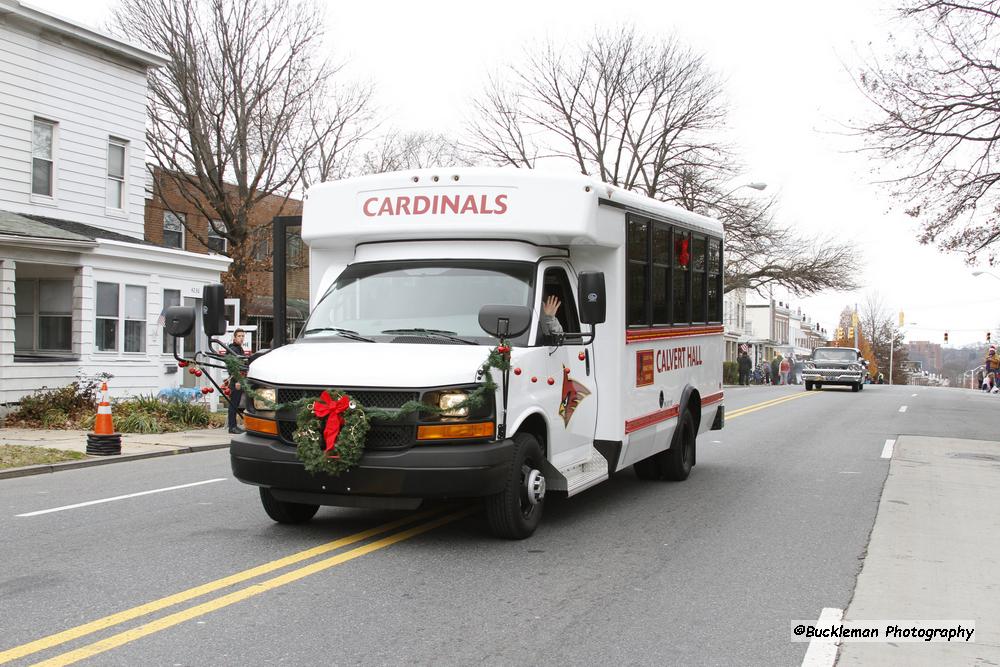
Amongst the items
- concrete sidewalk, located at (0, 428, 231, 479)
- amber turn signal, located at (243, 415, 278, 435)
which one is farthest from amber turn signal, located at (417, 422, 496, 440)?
concrete sidewalk, located at (0, 428, 231, 479)

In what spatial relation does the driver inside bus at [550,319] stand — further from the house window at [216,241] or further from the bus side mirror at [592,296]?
the house window at [216,241]

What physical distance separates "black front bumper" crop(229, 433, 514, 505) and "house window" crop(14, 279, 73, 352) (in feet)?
45.9

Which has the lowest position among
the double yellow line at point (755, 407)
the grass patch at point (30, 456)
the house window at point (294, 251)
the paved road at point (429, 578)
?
the paved road at point (429, 578)

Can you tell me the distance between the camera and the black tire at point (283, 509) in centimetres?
742

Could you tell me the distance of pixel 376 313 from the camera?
741 centimetres

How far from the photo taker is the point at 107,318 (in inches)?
752

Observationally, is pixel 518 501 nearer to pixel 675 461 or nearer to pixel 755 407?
pixel 675 461

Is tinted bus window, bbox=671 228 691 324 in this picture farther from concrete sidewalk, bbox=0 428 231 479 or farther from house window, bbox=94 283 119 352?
house window, bbox=94 283 119 352

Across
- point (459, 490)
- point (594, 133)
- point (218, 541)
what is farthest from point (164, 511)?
point (594, 133)

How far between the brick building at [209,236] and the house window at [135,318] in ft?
32.0

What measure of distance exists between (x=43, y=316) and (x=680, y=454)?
14.2 meters

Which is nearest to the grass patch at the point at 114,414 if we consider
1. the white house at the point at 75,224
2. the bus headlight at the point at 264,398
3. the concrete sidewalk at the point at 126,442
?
the concrete sidewalk at the point at 126,442

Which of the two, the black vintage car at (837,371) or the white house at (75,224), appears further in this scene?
the black vintage car at (837,371)

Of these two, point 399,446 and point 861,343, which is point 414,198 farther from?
point 861,343
